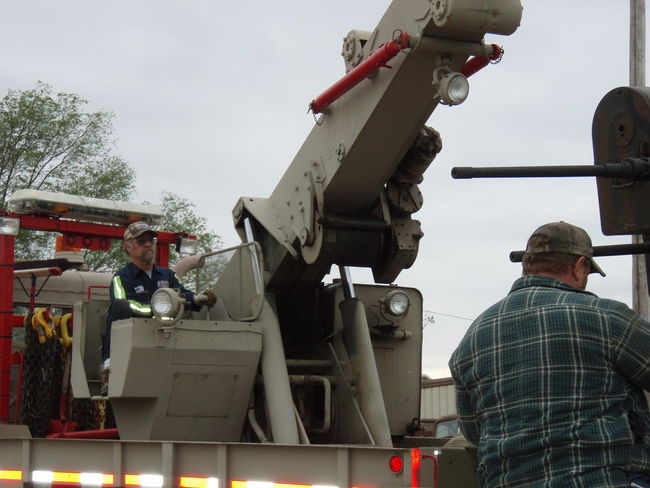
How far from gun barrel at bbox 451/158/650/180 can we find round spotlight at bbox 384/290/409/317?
12.8ft

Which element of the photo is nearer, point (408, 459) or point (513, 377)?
point (513, 377)

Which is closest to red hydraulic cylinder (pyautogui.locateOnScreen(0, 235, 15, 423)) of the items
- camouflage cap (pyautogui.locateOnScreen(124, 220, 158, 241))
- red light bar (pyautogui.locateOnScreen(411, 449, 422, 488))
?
camouflage cap (pyautogui.locateOnScreen(124, 220, 158, 241))

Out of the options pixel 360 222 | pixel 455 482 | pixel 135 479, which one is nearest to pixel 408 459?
pixel 455 482

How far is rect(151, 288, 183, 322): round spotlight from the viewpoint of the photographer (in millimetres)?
6812

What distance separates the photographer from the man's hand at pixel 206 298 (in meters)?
7.43

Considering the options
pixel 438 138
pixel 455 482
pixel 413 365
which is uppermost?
pixel 438 138

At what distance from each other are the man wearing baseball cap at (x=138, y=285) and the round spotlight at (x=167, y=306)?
593mm

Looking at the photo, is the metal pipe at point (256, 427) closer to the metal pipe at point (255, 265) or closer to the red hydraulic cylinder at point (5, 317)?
the metal pipe at point (255, 265)

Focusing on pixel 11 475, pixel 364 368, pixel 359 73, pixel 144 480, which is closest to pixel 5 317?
pixel 11 475

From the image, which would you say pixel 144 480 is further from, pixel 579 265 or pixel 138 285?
pixel 579 265

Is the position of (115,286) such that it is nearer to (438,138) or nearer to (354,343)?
(354,343)

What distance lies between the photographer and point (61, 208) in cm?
950

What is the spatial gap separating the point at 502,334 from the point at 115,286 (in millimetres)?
4242

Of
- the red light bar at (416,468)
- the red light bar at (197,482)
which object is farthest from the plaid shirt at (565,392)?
the red light bar at (197,482)
